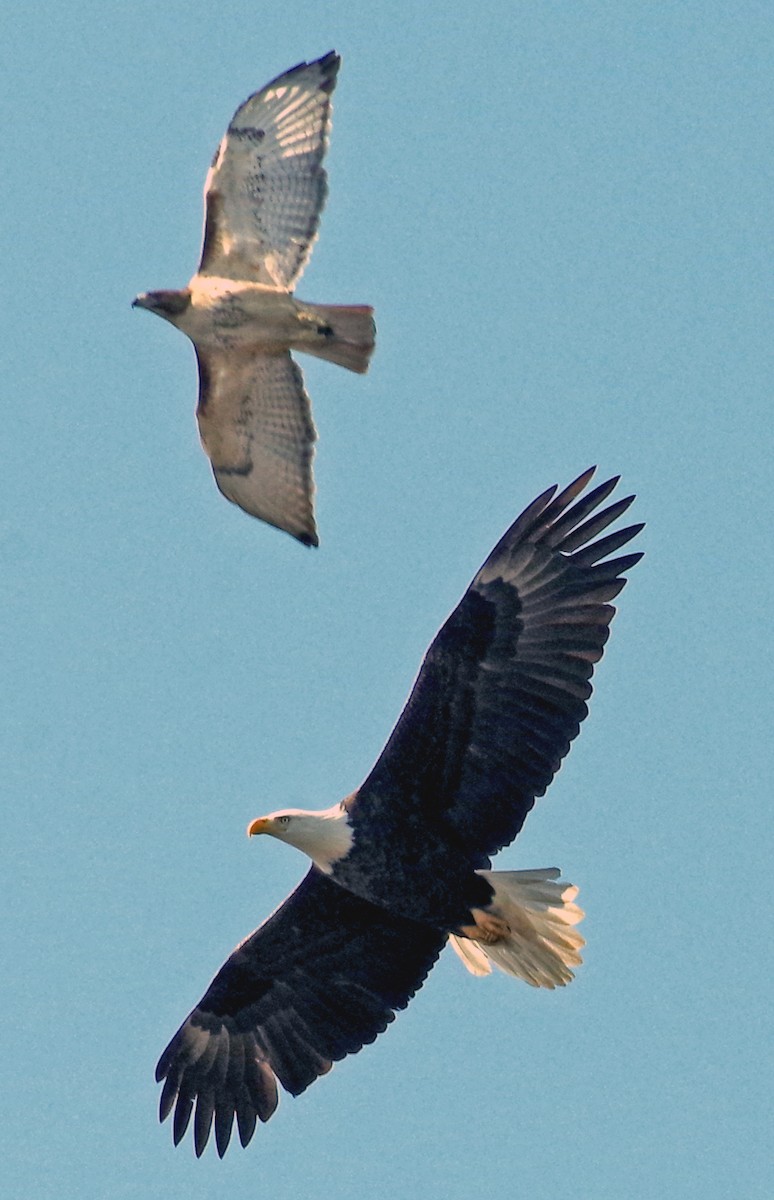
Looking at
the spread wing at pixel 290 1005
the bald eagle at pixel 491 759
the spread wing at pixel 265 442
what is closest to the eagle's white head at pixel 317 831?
the bald eagle at pixel 491 759

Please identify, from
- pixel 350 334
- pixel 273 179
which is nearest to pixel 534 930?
pixel 350 334

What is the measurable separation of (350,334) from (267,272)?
2.67 ft

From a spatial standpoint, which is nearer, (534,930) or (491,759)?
(491,759)

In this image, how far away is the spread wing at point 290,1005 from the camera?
13492mm

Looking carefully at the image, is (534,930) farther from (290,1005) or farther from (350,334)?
(350,334)

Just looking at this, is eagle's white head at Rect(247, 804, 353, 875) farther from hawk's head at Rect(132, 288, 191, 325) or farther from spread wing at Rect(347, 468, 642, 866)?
hawk's head at Rect(132, 288, 191, 325)

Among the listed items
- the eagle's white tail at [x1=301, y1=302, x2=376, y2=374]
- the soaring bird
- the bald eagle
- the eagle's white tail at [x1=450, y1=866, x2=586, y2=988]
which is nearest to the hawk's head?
the soaring bird

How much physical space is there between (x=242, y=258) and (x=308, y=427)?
1.28 metres

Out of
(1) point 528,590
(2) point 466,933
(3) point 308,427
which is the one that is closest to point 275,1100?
(2) point 466,933

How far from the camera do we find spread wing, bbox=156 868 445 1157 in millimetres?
13492

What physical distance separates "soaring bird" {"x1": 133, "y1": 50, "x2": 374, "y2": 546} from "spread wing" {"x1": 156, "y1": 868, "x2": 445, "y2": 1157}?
3002 mm

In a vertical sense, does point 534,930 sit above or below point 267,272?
below

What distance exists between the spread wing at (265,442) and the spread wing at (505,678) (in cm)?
299

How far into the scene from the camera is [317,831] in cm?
1294
